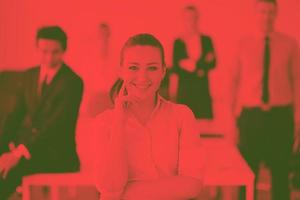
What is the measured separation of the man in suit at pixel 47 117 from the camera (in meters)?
1.67

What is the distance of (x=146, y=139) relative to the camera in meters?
1.45

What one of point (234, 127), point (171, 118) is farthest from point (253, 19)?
point (171, 118)

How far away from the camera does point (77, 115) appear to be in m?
1.68

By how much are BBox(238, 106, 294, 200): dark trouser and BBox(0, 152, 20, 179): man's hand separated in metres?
0.95

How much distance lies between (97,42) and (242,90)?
0.64 metres

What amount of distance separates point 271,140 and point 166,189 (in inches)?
22.4

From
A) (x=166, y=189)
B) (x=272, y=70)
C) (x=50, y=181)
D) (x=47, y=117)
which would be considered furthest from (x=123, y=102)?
(x=272, y=70)

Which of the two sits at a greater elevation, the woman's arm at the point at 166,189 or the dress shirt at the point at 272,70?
the dress shirt at the point at 272,70

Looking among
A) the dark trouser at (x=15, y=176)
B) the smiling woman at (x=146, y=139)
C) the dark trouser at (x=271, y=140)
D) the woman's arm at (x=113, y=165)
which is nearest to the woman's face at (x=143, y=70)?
the smiling woman at (x=146, y=139)

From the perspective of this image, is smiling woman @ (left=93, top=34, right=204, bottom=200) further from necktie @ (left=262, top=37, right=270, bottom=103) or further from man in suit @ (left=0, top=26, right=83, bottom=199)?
necktie @ (left=262, top=37, right=270, bottom=103)

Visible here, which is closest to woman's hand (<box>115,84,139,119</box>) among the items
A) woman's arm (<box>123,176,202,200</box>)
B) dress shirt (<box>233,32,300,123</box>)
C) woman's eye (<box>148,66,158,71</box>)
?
woman's eye (<box>148,66,158,71</box>)

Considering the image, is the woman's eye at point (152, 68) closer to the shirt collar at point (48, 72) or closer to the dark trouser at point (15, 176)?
the shirt collar at point (48, 72)

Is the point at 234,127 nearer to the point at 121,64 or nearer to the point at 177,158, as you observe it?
the point at 177,158

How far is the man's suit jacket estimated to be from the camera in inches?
65.9
